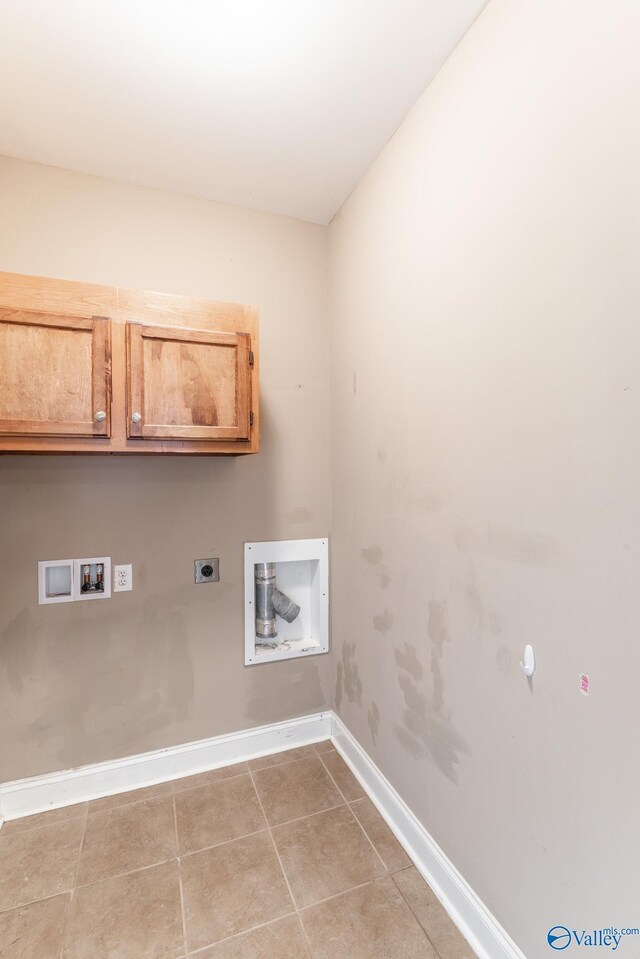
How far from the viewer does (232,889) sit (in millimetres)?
1444

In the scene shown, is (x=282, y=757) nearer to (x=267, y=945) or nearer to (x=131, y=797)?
(x=131, y=797)

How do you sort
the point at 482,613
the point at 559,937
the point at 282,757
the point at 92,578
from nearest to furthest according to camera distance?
1. the point at 559,937
2. the point at 482,613
3. the point at 92,578
4. the point at 282,757

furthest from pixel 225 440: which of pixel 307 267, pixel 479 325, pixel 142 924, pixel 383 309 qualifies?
pixel 142 924

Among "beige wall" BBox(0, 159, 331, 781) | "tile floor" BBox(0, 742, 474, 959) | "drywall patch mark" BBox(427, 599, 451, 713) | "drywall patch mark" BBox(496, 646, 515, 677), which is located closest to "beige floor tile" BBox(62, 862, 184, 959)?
"tile floor" BBox(0, 742, 474, 959)

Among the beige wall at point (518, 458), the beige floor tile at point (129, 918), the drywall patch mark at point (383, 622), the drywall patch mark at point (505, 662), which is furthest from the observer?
the drywall patch mark at point (383, 622)

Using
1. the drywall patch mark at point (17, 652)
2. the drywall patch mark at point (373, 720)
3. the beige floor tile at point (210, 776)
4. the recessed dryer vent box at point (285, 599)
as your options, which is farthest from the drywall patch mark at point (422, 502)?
the drywall patch mark at point (17, 652)

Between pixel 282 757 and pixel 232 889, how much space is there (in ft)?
2.25

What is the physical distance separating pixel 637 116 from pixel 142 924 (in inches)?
93.6

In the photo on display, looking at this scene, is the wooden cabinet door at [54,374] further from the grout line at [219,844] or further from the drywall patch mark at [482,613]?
the grout line at [219,844]

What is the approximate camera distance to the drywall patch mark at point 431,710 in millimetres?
1397

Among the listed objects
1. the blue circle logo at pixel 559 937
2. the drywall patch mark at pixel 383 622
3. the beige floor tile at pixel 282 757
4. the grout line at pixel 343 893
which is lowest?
the grout line at pixel 343 893

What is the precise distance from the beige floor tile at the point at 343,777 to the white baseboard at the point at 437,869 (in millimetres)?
26

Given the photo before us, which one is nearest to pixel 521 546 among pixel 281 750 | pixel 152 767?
pixel 281 750

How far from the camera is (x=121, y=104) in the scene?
1.53 m
